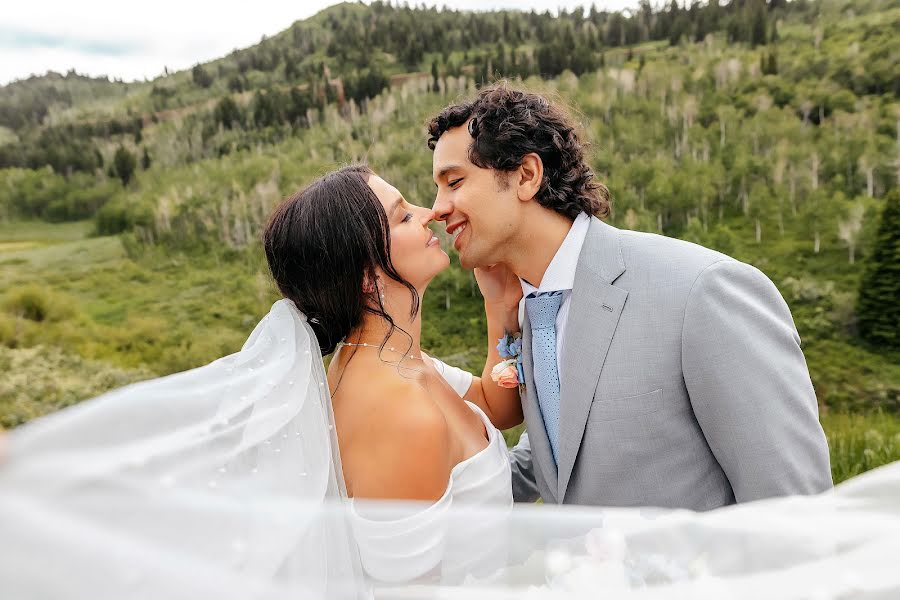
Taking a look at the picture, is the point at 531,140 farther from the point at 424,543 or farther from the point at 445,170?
the point at 424,543

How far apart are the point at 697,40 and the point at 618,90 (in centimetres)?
274

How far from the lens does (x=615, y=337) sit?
82.6 inches

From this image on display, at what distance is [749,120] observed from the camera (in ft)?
40.0

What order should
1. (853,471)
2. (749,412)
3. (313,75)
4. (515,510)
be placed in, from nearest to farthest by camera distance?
(515,510)
(749,412)
(853,471)
(313,75)

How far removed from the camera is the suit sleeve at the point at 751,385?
1865 mm

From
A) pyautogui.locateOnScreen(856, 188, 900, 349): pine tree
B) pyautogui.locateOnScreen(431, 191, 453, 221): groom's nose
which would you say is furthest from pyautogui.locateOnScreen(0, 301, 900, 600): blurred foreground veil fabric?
pyautogui.locateOnScreen(856, 188, 900, 349): pine tree

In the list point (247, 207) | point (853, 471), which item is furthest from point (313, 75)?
point (853, 471)

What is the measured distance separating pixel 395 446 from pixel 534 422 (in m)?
0.63

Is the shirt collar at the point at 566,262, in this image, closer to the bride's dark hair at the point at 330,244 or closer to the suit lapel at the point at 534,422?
the suit lapel at the point at 534,422

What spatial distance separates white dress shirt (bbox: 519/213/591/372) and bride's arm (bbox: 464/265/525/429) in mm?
237

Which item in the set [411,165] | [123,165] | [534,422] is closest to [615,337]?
[534,422]

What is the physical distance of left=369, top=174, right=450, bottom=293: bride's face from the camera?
2188 millimetres

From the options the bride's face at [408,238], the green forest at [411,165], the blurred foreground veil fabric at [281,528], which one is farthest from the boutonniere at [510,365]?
the green forest at [411,165]

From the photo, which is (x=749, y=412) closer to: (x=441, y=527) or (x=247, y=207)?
(x=441, y=527)
